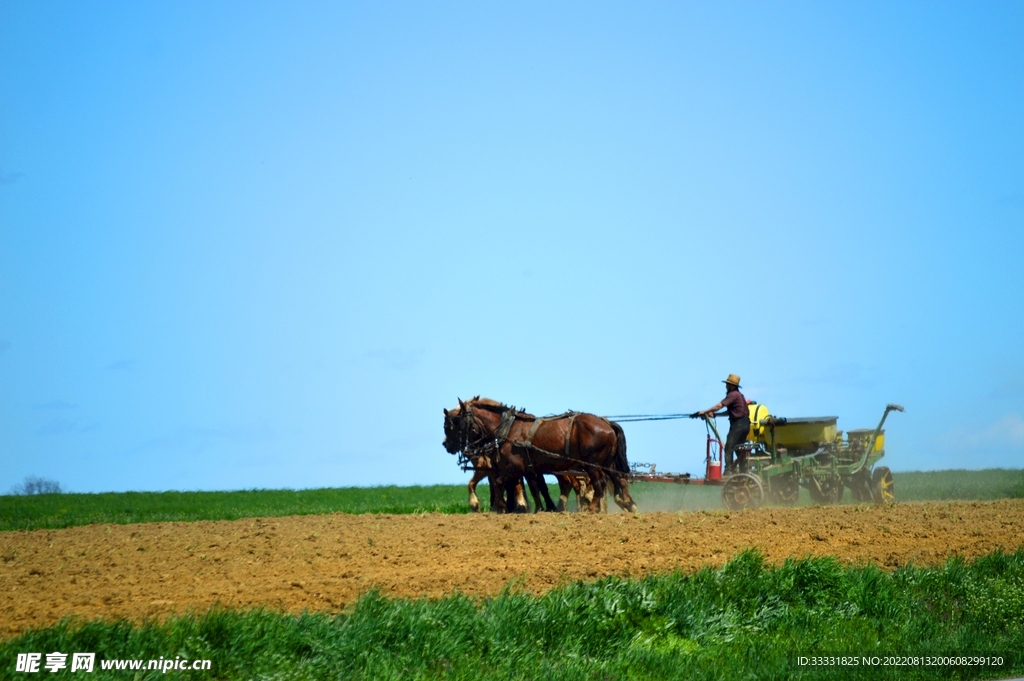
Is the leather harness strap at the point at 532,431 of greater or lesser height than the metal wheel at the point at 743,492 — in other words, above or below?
above

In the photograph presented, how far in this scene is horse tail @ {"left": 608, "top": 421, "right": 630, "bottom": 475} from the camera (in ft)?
60.7

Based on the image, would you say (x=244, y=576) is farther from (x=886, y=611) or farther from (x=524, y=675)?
(x=886, y=611)

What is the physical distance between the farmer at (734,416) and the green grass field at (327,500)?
12.2 ft

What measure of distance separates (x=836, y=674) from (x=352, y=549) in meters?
5.78

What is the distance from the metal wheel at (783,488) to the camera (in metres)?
18.4

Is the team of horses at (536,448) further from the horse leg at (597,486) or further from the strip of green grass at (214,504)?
the strip of green grass at (214,504)

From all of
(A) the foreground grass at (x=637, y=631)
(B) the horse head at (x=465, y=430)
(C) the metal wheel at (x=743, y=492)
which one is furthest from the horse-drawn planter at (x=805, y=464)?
(A) the foreground grass at (x=637, y=631)

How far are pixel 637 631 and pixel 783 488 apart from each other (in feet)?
33.9

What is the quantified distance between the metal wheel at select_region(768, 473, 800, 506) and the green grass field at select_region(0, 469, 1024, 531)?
→ 3.39 meters

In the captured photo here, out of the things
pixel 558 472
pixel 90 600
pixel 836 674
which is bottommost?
pixel 836 674

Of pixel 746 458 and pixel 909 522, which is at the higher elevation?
pixel 746 458

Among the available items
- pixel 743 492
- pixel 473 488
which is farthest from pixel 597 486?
pixel 473 488

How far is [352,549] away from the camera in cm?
1202

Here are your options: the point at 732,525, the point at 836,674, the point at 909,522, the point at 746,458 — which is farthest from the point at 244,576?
the point at 746,458
